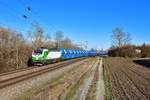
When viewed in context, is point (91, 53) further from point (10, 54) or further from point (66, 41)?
point (10, 54)

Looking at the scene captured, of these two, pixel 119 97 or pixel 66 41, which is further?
pixel 66 41

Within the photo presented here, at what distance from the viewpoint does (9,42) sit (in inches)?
1598

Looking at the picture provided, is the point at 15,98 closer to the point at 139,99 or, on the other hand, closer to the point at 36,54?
the point at 139,99

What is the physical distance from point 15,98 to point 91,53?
110 m

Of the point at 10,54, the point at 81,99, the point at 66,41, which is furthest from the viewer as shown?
the point at 66,41

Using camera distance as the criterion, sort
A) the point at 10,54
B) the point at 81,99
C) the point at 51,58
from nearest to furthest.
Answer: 1. the point at 81,99
2. the point at 10,54
3. the point at 51,58

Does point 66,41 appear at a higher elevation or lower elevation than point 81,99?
higher

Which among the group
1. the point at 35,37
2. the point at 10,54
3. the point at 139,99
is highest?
the point at 35,37

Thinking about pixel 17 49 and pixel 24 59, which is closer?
pixel 17 49

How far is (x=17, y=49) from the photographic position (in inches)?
1503

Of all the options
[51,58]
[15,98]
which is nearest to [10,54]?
[51,58]

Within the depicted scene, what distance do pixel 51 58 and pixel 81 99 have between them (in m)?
37.3

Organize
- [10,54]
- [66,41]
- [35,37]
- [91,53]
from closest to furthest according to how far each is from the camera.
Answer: [10,54]
[35,37]
[91,53]
[66,41]

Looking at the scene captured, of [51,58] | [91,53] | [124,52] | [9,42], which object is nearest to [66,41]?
[91,53]
